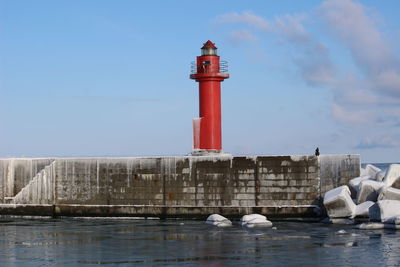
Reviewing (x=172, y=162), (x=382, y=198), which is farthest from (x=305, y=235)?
(x=172, y=162)

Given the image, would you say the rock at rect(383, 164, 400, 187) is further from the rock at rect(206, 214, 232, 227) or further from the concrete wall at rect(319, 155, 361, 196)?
the rock at rect(206, 214, 232, 227)

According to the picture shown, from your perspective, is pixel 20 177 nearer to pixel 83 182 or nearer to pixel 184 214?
pixel 83 182

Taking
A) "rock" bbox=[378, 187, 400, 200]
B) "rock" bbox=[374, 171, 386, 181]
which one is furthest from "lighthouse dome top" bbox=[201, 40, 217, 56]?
"rock" bbox=[378, 187, 400, 200]

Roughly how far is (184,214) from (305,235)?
619 cm

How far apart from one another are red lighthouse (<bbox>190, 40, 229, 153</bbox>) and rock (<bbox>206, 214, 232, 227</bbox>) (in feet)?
14.8

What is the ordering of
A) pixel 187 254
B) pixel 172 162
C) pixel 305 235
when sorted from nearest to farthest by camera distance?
1. pixel 187 254
2. pixel 305 235
3. pixel 172 162

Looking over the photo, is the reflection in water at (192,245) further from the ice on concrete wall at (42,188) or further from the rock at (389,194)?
the ice on concrete wall at (42,188)

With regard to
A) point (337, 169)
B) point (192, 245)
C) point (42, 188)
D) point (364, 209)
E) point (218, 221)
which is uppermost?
point (337, 169)

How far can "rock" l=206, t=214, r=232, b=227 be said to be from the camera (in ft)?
73.3

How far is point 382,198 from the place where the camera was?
870 inches

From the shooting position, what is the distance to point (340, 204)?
22.1 metres

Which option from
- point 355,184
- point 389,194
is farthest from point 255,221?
point 389,194

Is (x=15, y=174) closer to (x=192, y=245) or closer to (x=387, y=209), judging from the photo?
(x=192, y=245)

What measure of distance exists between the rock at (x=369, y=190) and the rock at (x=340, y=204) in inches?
21.1
